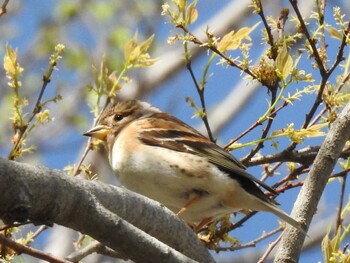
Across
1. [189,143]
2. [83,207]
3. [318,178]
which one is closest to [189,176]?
[189,143]

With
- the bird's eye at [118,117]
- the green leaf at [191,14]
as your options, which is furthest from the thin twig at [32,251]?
the bird's eye at [118,117]

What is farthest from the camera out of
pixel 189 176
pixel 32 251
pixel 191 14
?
pixel 189 176

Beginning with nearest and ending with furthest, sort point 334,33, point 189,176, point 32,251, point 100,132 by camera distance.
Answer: point 32,251
point 334,33
point 189,176
point 100,132

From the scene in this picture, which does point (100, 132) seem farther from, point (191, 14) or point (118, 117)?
point (191, 14)

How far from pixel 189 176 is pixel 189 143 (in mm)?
297

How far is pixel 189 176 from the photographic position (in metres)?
4.50

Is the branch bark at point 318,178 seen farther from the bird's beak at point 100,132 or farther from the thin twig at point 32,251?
the bird's beak at point 100,132

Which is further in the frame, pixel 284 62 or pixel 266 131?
pixel 266 131

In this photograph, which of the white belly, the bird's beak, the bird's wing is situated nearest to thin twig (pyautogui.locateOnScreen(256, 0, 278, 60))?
the bird's wing

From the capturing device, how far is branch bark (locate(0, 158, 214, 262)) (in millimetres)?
2262

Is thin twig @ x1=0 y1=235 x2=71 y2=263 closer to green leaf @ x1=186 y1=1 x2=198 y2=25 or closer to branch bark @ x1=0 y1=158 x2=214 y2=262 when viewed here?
branch bark @ x1=0 y1=158 x2=214 y2=262

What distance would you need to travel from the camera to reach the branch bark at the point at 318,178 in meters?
3.59

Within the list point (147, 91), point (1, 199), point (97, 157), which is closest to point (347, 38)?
point (1, 199)

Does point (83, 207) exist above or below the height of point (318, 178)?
below
